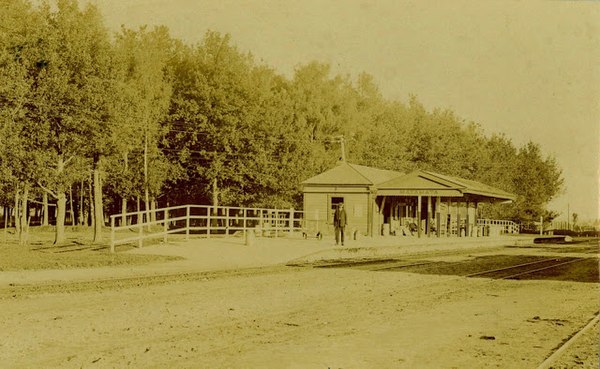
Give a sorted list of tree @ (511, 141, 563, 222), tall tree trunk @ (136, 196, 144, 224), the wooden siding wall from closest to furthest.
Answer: tall tree trunk @ (136, 196, 144, 224) → the wooden siding wall → tree @ (511, 141, 563, 222)

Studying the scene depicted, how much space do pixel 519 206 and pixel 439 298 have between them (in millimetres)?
71106

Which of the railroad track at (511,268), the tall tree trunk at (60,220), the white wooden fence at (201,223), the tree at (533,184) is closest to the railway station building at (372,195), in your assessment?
the white wooden fence at (201,223)

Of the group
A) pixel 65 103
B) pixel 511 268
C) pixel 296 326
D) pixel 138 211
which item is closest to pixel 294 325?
pixel 296 326

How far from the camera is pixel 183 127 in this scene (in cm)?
5400

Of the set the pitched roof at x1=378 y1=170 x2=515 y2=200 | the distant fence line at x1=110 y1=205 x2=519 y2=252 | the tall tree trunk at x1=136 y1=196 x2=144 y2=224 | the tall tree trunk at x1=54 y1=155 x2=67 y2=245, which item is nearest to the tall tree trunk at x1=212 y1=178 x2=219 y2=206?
the distant fence line at x1=110 y1=205 x2=519 y2=252

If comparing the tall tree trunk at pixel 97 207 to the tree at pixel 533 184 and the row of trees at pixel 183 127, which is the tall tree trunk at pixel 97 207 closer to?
the row of trees at pixel 183 127

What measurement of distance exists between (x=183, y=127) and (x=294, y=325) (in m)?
45.0

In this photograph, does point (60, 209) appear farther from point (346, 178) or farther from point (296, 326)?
point (296, 326)

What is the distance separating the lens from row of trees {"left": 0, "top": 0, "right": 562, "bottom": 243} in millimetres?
33344

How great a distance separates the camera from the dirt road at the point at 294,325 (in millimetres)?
8016

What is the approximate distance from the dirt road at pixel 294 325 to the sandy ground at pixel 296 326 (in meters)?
0.02

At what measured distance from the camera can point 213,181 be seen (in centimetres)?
5288

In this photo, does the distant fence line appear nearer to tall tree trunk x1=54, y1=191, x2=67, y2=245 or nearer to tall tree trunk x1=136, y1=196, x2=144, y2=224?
tall tree trunk x1=136, y1=196, x2=144, y2=224

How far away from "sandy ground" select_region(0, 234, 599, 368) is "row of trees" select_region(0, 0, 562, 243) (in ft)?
62.3
